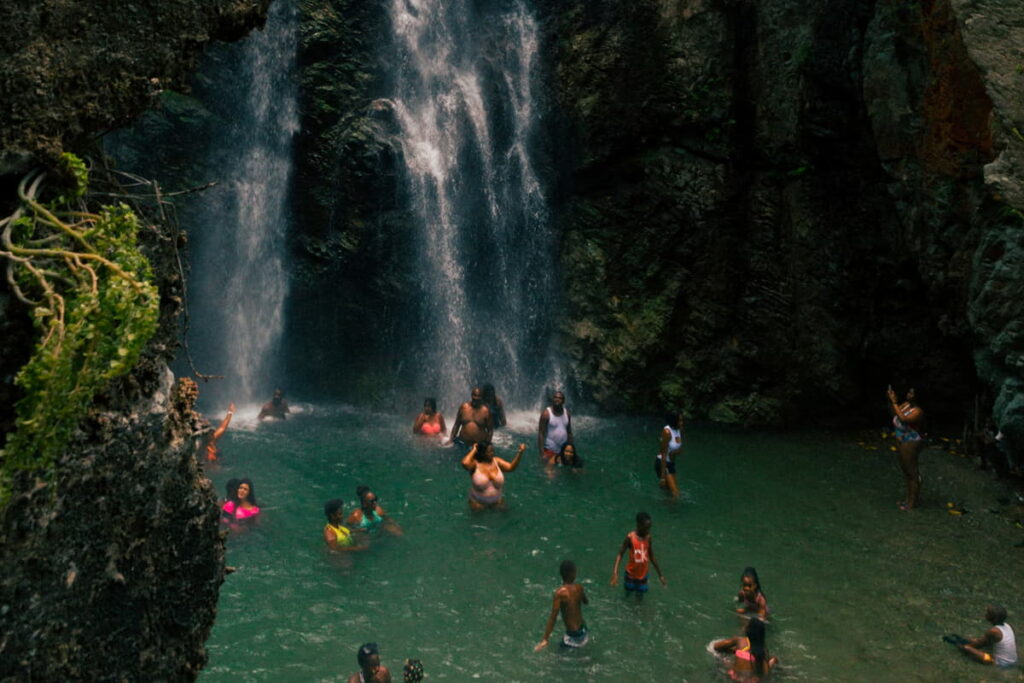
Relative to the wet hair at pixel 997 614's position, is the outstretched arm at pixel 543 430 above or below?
above

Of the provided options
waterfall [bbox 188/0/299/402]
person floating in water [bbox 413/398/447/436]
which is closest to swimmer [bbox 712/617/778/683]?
person floating in water [bbox 413/398/447/436]

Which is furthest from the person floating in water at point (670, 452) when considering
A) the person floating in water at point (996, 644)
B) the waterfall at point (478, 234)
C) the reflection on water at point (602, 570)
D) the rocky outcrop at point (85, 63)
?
the rocky outcrop at point (85, 63)

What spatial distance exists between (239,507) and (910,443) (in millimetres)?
10654

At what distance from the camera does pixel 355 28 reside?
19.2 m

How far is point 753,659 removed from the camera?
23.1 ft

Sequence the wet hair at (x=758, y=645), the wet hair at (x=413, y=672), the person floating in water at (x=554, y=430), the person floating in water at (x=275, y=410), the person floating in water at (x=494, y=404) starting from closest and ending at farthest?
1. the wet hair at (x=413, y=672)
2. the wet hair at (x=758, y=645)
3. the person floating in water at (x=554, y=430)
4. the person floating in water at (x=494, y=404)
5. the person floating in water at (x=275, y=410)

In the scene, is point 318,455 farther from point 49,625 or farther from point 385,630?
point 49,625

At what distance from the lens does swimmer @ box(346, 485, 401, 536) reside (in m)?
10.1

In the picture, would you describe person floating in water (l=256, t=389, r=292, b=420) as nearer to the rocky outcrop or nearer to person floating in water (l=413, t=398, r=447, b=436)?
person floating in water (l=413, t=398, r=447, b=436)

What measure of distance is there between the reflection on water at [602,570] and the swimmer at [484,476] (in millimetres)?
327

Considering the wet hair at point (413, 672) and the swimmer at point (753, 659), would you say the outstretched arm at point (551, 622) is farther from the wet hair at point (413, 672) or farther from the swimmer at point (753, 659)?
the swimmer at point (753, 659)

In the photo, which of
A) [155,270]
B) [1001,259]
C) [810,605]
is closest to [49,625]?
[155,270]

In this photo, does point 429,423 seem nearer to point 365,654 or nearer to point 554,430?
point 554,430

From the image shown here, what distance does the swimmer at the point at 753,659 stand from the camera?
7016 millimetres
